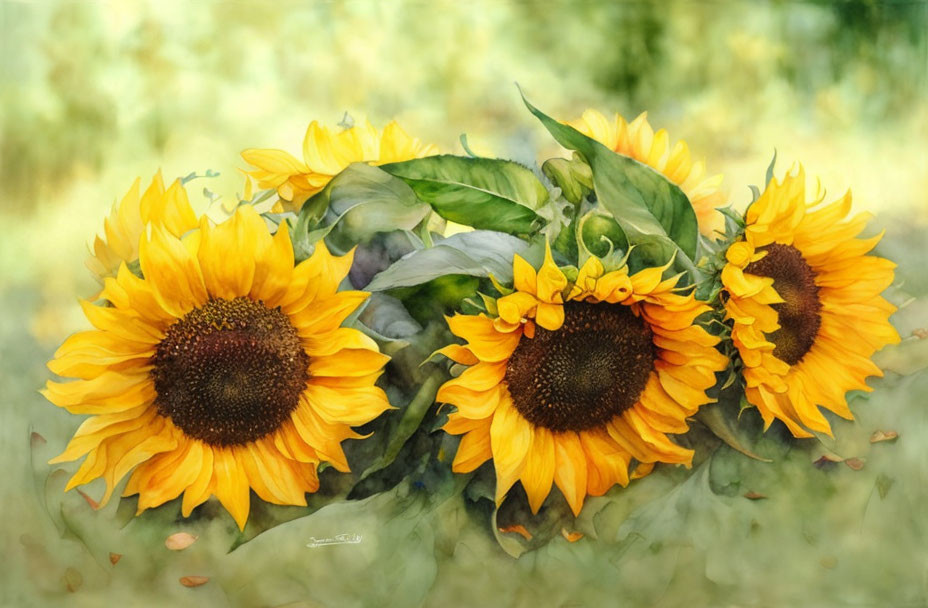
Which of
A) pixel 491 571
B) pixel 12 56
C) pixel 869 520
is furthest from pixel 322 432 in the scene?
pixel 869 520

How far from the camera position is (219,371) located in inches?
36.5

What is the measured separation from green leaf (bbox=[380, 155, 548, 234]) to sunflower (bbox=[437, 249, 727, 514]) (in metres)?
0.09

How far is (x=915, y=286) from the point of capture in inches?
45.1

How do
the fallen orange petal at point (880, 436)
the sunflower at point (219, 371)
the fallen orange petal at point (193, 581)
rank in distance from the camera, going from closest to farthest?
the sunflower at point (219, 371)
the fallen orange petal at point (193, 581)
the fallen orange petal at point (880, 436)

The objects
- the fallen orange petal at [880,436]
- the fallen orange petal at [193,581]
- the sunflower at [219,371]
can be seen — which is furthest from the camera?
the fallen orange petal at [880,436]

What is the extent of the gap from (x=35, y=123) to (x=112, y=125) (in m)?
0.08

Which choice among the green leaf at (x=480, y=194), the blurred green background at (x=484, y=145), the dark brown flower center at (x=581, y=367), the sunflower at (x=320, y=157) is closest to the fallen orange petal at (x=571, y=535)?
the blurred green background at (x=484, y=145)

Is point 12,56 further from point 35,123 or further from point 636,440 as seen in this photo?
point 636,440

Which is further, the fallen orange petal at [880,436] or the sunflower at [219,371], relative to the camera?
the fallen orange petal at [880,436]

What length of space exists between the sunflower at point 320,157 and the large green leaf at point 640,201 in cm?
17

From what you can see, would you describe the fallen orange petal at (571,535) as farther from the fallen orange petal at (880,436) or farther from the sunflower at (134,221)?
the sunflower at (134,221)

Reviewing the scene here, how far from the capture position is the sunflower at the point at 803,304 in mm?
1030

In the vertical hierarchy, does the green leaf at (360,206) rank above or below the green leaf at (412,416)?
above
